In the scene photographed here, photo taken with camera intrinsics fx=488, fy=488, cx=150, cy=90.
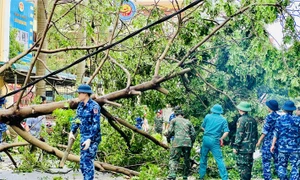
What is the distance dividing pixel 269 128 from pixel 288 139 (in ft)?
1.43

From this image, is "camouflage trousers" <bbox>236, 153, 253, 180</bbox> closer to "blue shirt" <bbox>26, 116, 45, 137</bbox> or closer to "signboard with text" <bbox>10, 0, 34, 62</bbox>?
"blue shirt" <bbox>26, 116, 45, 137</bbox>

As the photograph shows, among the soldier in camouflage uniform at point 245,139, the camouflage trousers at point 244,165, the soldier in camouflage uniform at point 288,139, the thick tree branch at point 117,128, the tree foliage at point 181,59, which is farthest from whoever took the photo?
the thick tree branch at point 117,128

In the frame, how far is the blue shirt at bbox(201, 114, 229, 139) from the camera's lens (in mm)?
9562

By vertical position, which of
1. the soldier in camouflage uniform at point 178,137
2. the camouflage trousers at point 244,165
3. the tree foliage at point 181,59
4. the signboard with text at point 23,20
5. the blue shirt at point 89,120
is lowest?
the camouflage trousers at point 244,165

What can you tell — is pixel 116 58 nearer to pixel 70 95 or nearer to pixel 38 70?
pixel 70 95

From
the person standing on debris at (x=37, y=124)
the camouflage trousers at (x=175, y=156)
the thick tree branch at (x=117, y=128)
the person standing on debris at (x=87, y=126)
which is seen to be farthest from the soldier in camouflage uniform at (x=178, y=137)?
the person standing on debris at (x=37, y=124)

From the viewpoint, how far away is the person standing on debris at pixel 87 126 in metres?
7.69

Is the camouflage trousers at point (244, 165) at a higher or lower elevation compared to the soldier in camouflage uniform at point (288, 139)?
lower

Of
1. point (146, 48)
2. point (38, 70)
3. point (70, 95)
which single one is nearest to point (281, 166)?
point (146, 48)

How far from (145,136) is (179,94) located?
1.43 m

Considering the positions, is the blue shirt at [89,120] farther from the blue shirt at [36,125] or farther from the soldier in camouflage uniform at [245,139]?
the blue shirt at [36,125]

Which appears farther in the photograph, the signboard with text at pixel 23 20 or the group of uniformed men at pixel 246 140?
the signboard with text at pixel 23 20

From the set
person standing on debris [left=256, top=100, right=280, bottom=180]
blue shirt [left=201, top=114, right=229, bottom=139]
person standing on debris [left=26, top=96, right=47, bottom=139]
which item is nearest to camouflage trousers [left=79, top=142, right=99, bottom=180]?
blue shirt [left=201, top=114, right=229, bottom=139]

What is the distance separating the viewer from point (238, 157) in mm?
9453
